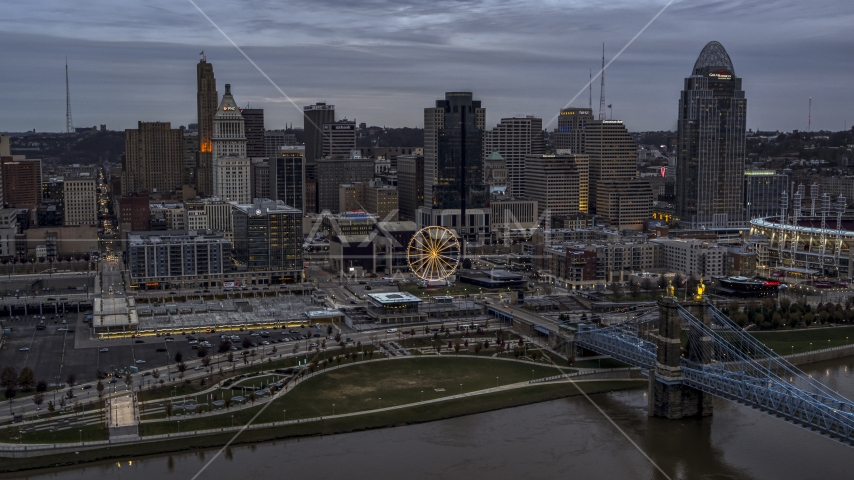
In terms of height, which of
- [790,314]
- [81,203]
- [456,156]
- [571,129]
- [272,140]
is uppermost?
[571,129]

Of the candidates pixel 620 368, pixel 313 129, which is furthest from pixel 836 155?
pixel 620 368

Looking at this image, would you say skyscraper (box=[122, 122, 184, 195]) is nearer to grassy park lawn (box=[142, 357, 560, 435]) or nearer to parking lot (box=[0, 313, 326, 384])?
parking lot (box=[0, 313, 326, 384])

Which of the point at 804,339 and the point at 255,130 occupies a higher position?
the point at 255,130

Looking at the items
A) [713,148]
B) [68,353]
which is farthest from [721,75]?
[68,353]

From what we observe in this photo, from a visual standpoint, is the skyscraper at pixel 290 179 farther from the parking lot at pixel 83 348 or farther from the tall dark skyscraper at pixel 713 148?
the parking lot at pixel 83 348

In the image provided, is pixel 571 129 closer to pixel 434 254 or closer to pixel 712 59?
pixel 712 59

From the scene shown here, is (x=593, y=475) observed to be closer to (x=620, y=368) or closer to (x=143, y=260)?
(x=620, y=368)

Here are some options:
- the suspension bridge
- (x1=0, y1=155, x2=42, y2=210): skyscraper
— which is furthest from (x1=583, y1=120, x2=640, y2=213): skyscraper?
(x1=0, y1=155, x2=42, y2=210): skyscraper
